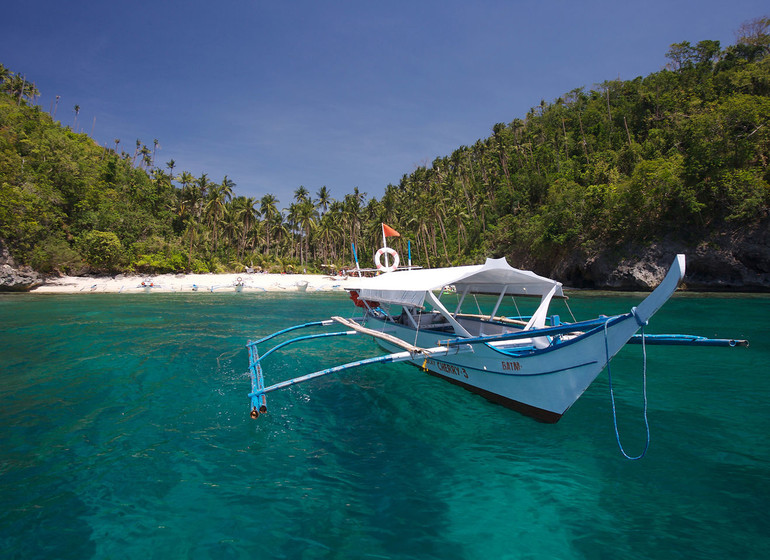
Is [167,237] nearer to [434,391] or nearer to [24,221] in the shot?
[24,221]

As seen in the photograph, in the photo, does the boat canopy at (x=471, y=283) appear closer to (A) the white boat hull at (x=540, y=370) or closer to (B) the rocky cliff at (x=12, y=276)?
(A) the white boat hull at (x=540, y=370)

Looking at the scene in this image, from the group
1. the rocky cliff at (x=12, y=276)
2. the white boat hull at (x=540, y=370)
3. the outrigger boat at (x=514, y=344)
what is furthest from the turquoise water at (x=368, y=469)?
the rocky cliff at (x=12, y=276)

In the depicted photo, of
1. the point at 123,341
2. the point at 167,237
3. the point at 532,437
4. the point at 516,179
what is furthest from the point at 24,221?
the point at 516,179

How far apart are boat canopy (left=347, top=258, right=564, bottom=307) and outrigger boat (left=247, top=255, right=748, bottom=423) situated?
30 millimetres

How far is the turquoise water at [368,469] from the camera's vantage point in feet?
16.4

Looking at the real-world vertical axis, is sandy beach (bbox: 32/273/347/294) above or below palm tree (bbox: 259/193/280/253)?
below

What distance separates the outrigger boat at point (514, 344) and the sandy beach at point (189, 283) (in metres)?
31.4

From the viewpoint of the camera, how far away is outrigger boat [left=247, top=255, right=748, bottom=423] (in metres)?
6.64

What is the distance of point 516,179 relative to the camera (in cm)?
7456

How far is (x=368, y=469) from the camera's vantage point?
6828mm

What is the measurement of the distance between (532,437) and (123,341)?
18.7 metres

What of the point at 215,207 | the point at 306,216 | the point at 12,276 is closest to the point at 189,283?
the point at 12,276

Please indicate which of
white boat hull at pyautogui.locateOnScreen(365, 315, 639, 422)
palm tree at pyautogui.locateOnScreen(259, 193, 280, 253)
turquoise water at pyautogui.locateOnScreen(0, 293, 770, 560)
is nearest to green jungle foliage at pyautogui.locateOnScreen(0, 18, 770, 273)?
palm tree at pyautogui.locateOnScreen(259, 193, 280, 253)

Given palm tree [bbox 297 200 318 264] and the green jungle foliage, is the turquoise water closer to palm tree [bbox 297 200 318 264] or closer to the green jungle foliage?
the green jungle foliage
